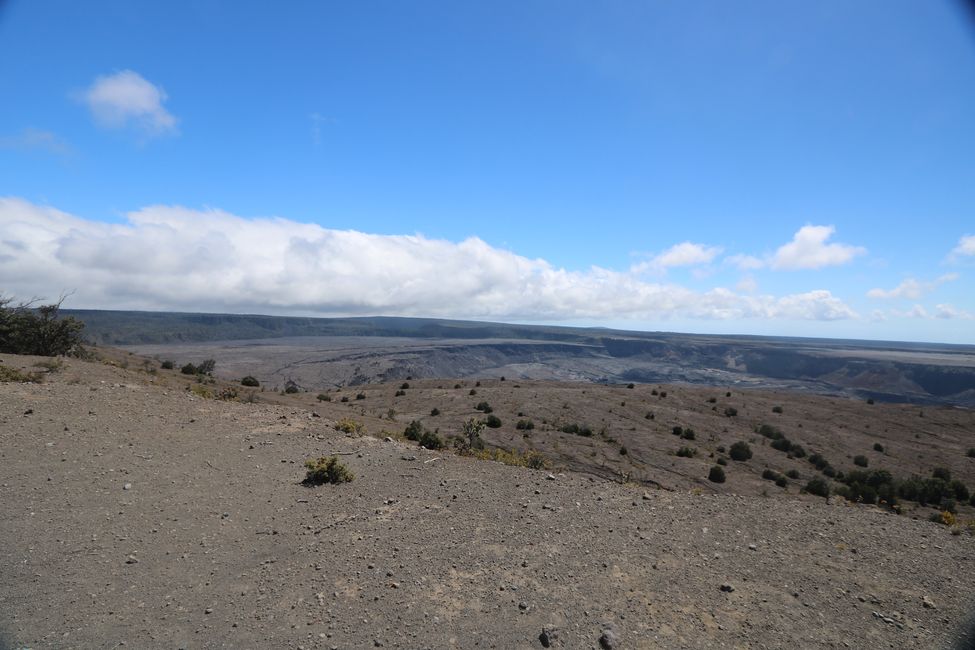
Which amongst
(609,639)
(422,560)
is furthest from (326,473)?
(609,639)

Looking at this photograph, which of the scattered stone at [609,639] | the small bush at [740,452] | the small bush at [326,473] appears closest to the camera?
the scattered stone at [609,639]

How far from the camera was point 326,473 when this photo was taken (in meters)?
8.93

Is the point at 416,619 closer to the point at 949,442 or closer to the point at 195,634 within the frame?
the point at 195,634

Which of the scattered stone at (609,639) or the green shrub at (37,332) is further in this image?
the green shrub at (37,332)

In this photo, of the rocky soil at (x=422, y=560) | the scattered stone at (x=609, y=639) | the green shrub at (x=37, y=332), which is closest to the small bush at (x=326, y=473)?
the rocky soil at (x=422, y=560)

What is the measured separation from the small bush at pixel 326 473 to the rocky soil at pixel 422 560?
0.25 metres

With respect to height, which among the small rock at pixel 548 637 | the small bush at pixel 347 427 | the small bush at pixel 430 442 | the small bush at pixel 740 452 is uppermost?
the small bush at pixel 347 427

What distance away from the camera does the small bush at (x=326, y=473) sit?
8867mm

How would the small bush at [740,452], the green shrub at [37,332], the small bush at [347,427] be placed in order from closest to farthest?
the small bush at [347,427] → the green shrub at [37,332] → the small bush at [740,452]

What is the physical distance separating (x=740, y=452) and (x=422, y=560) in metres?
22.9

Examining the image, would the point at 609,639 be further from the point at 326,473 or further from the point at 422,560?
the point at 326,473

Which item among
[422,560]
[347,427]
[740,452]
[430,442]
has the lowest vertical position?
[740,452]

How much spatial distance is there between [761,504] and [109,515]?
1074cm

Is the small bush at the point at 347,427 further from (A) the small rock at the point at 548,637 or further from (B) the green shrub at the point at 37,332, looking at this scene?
(B) the green shrub at the point at 37,332
